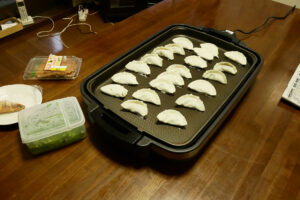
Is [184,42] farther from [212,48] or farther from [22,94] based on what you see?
[22,94]

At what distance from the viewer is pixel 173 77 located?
0.77m

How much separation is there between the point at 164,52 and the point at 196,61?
4.9 inches

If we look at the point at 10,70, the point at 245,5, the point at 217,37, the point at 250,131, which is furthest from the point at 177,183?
the point at 10,70

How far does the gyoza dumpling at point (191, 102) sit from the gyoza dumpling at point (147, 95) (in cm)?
7

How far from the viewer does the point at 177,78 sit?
0.77m

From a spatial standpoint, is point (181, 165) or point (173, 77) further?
point (173, 77)

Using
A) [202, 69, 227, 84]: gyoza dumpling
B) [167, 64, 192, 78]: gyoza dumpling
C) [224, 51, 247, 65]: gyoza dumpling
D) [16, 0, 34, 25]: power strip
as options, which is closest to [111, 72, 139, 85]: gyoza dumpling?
[167, 64, 192, 78]: gyoza dumpling

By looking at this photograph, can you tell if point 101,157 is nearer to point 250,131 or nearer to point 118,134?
point 118,134

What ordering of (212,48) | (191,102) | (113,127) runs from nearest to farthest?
(113,127) < (191,102) < (212,48)

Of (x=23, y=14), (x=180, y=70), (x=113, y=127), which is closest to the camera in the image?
(x=113, y=127)

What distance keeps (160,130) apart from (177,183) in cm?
14

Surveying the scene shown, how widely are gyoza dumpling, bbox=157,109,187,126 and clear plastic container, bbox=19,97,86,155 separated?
217mm

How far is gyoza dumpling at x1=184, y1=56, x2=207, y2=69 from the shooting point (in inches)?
32.9

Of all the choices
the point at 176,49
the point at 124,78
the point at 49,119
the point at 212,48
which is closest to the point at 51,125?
the point at 49,119
